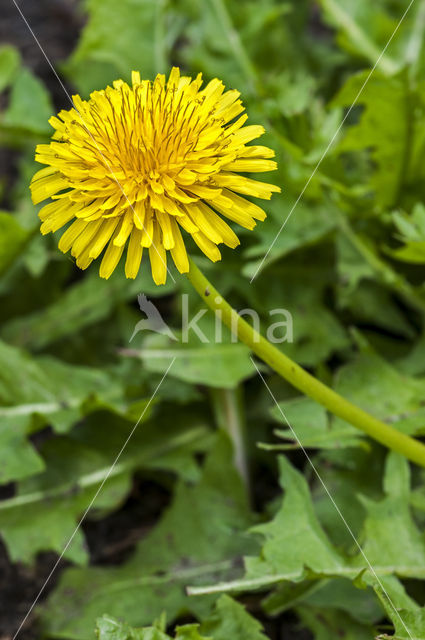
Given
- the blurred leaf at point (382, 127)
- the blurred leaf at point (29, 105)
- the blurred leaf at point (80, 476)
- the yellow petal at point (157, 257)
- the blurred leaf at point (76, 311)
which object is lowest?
the blurred leaf at point (80, 476)

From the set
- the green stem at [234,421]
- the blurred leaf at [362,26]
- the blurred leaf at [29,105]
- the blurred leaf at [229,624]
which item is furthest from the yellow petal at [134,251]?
the blurred leaf at [362,26]

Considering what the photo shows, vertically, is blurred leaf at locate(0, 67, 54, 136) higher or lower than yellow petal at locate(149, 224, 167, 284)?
higher

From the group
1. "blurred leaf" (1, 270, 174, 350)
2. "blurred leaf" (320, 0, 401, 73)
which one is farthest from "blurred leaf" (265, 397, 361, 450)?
"blurred leaf" (320, 0, 401, 73)

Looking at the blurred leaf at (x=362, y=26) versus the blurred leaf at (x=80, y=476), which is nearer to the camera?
the blurred leaf at (x=80, y=476)

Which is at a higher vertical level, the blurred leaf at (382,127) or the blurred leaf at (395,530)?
the blurred leaf at (382,127)

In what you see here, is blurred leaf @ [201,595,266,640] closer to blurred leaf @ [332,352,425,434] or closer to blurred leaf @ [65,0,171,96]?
blurred leaf @ [332,352,425,434]

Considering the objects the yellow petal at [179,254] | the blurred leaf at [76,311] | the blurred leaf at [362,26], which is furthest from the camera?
the blurred leaf at [362,26]

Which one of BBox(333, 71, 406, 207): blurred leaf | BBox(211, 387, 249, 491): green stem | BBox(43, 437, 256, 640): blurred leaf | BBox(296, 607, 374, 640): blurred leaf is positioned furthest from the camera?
BBox(211, 387, 249, 491): green stem

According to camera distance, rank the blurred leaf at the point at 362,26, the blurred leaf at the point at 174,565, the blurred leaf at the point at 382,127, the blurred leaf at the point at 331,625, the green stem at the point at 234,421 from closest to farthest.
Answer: the blurred leaf at the point at 331,625
the blurred leaf at the point at 174,565
the blurred leaf at the point at 382,127
the green stem at the point at 234,421
the blurred leaf at the point at 362,26

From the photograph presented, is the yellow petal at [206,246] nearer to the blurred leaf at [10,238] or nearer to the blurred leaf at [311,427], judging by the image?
the blurred leaf at [311,427]
